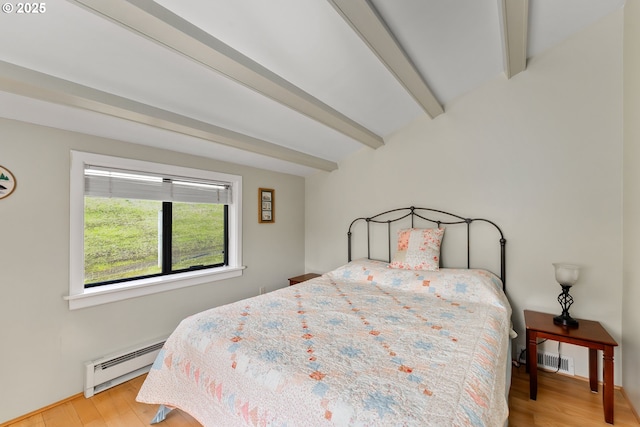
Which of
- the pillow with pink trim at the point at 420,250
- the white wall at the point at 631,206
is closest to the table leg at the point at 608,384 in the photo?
the white wall at the point at 631,206

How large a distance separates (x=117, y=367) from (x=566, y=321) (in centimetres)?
348

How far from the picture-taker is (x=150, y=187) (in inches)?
96.7

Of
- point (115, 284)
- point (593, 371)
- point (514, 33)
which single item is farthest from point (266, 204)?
point (593, 371)

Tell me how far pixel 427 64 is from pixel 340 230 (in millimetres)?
2112

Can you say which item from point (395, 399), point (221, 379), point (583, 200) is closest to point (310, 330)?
point (221, 379)

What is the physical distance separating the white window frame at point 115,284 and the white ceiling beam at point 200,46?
1.26 metres

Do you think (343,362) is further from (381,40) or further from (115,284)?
(115,284)

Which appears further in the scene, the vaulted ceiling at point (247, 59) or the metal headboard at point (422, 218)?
the metal headboard at point (422, 218)

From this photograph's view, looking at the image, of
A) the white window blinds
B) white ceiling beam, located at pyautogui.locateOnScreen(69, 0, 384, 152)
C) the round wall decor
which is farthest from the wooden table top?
the round wall decor

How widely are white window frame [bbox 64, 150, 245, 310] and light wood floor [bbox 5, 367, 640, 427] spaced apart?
0.69m

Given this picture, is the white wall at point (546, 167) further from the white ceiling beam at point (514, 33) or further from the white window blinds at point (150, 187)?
the white window blinds at point (150, 187)

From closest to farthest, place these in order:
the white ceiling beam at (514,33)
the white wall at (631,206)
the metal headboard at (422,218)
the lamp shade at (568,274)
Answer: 1. the white ceiling beam at (514,33)
2. the white wall at (631,206)
3. the lamp shade at (568,274)
4. the metal headboard at (422,218)

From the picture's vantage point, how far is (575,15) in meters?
2.06

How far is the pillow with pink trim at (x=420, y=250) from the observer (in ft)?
8.77
